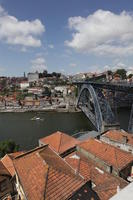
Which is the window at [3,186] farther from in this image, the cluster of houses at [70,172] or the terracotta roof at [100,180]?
the terracotta roof at [100,180]

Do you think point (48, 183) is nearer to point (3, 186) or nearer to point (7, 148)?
point (3, 186)

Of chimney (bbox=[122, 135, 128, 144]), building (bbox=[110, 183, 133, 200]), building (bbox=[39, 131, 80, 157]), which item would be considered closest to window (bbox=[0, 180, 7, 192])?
building (bbox=[39, 131, 80, 157])

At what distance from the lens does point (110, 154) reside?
14609 millimetres

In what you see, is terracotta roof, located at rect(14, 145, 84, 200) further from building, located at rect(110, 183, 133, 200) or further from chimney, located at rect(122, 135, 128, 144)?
chimney, located at rect(122, 135, 128, 144)

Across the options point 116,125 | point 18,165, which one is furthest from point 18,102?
point 18,165

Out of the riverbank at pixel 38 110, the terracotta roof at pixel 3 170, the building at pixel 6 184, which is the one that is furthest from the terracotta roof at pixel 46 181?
the riverbank at pixel 38 110

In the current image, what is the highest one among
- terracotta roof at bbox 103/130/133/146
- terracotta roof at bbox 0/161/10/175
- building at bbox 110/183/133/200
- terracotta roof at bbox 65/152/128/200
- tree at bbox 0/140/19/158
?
building at bbox 110/183/133/200

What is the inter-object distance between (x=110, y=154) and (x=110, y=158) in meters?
A: 0.46

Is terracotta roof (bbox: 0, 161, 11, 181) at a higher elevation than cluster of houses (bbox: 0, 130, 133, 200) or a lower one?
lower

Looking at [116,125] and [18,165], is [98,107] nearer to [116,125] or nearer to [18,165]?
[116,125]

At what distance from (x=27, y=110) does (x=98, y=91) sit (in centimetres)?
3730

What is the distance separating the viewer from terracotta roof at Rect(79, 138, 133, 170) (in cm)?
1383

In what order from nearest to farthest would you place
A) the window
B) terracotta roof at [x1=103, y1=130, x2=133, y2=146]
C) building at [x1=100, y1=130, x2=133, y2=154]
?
the window
building at [x1=100, y1=130, x2=133, y2=154]
terracotta roof at [x1=103, y1=130, x2=133, y2=146]

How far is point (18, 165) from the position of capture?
10.3 metres
